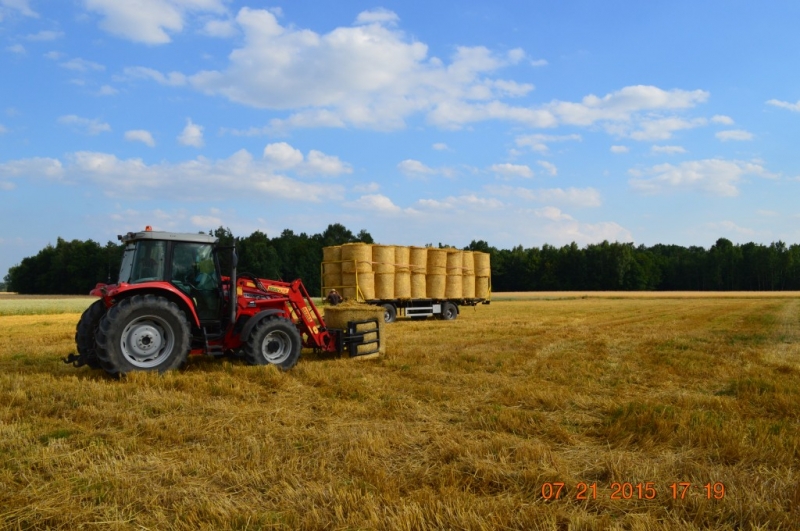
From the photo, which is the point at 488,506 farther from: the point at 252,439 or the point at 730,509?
the point at 252,439

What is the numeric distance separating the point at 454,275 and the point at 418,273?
207 cm

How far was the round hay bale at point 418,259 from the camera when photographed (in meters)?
22.1

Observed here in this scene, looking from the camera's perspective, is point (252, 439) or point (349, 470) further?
point (252, 439)

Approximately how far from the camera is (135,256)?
340 inches

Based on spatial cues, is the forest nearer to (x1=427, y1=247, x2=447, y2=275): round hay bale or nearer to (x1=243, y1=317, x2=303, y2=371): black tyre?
(x1=427, y1=247, x2=447, y2=275): round hay bale

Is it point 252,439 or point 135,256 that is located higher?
point 135,256

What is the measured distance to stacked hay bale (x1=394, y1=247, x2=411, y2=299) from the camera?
69.9ft

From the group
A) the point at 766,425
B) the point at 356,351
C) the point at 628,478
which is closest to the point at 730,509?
the point at 628,478

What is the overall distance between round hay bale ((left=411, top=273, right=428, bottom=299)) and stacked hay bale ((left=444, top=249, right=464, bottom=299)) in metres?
1.43

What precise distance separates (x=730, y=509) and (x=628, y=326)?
1428 cm

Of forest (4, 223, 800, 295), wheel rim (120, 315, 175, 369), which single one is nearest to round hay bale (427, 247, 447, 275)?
wheel rim (120, 315, 175, 369)

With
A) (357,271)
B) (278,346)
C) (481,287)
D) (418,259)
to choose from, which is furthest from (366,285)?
(278,346)

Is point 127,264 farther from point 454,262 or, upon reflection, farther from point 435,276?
point 454,262
